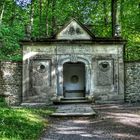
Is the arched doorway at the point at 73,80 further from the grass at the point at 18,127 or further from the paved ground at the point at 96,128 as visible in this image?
the grass at the point at 18,127

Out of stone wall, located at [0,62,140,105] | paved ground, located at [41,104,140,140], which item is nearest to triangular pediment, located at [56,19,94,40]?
stone wall, located at [0,62,140,105]

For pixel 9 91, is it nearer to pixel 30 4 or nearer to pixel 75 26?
pixel 75 26

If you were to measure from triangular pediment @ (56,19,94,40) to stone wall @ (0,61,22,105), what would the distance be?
3.05 metres

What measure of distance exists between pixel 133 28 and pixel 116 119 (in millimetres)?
16853

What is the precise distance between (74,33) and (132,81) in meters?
4.38

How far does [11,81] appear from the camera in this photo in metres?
20.5

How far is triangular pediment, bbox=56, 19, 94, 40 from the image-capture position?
20.4 metres

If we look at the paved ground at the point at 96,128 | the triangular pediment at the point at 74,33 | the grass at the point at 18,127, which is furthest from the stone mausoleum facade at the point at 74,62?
the grass at the point at 18,127

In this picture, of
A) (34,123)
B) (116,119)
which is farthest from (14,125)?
(116,119)

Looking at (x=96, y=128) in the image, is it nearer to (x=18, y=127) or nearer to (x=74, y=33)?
(x=18, y=127)

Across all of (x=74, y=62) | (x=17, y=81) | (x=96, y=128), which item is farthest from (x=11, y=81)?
(x=96, y=128)

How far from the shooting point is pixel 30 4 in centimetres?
2705

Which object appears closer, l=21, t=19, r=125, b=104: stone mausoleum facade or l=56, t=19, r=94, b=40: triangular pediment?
l=21, t=19, r=125, b=104: stone mausoleum facade

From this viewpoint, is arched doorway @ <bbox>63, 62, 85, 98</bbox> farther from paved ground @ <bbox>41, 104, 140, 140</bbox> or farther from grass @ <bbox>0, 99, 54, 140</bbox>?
grass @ <bbox>0, 99, 54, 140</bbox>
